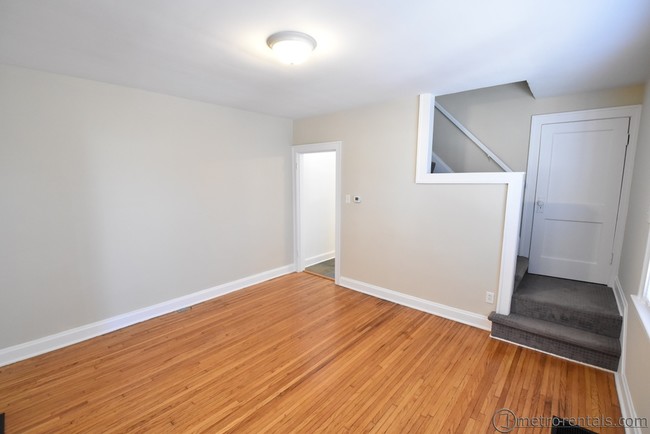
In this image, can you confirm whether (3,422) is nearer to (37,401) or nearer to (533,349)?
(37,401)

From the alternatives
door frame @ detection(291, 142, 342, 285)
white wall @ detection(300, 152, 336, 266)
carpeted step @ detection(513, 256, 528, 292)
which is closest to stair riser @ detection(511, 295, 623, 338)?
carpeted step @ detection(513, 256, 528, 292)

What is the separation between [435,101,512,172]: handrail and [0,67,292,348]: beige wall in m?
2.48

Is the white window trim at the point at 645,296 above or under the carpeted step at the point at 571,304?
above

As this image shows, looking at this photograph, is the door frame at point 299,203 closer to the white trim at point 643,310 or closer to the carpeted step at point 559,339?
the carpeted step at point 559,339

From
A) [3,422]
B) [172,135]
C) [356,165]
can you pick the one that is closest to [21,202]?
[172,135]

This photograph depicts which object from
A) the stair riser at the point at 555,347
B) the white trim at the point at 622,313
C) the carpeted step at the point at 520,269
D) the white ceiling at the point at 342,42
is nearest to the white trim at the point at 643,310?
the white trim at the point at 622,313

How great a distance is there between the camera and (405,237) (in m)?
3.39

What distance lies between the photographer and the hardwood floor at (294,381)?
1.81 meters

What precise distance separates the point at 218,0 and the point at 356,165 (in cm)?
251

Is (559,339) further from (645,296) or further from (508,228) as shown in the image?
(508,228)

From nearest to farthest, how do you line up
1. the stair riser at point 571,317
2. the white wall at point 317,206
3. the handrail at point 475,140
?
the stair riser at point 571,317 < the handrail at point 475,140 < the white wall at point 317,206

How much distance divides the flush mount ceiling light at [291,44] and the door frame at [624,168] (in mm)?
2775

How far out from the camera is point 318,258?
514cm

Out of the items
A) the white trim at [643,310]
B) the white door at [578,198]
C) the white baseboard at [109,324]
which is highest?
the white door at [578,198]
